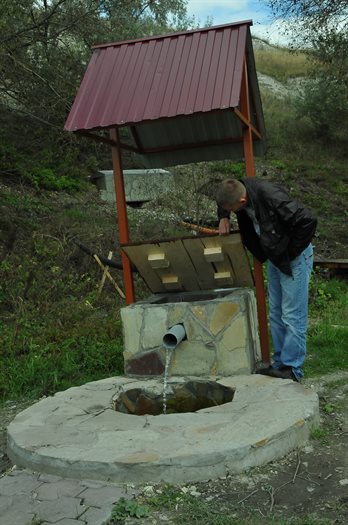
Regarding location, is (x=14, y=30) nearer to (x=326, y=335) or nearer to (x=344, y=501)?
(x=326, y=335)

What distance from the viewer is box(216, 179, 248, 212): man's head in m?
4.83

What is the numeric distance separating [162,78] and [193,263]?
1.68 meters

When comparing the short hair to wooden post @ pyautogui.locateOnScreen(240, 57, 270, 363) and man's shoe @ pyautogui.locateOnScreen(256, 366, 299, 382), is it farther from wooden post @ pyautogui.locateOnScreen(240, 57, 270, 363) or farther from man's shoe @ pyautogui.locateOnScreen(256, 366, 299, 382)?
man's shoe @ pyautogui.locateOnScreen(256, 366, 299, 382)

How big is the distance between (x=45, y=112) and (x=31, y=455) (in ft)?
26.1

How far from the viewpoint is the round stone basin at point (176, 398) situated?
4875 millimetres

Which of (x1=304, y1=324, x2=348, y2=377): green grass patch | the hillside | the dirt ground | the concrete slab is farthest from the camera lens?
the hillside

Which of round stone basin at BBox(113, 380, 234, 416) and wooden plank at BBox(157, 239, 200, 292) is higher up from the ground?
wooden plank at BBox(157, 239, 200, 292)

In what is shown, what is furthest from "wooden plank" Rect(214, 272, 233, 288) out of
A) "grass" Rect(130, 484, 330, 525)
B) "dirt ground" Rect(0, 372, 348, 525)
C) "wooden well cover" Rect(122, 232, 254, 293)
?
Result: "grass" Rect(130, 484, 330, 525)

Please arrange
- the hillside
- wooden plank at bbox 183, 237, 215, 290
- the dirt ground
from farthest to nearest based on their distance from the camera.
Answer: the hillside
wooden plank at bbox 183, 237, 215, 290
the dirt ground

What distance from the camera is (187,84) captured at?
16.7 ft

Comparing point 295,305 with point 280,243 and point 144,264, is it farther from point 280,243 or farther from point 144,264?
point 144,264

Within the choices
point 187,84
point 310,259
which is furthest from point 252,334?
point 187,84

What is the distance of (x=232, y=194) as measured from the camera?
4.83 metres

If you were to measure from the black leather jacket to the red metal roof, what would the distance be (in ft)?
2.46
